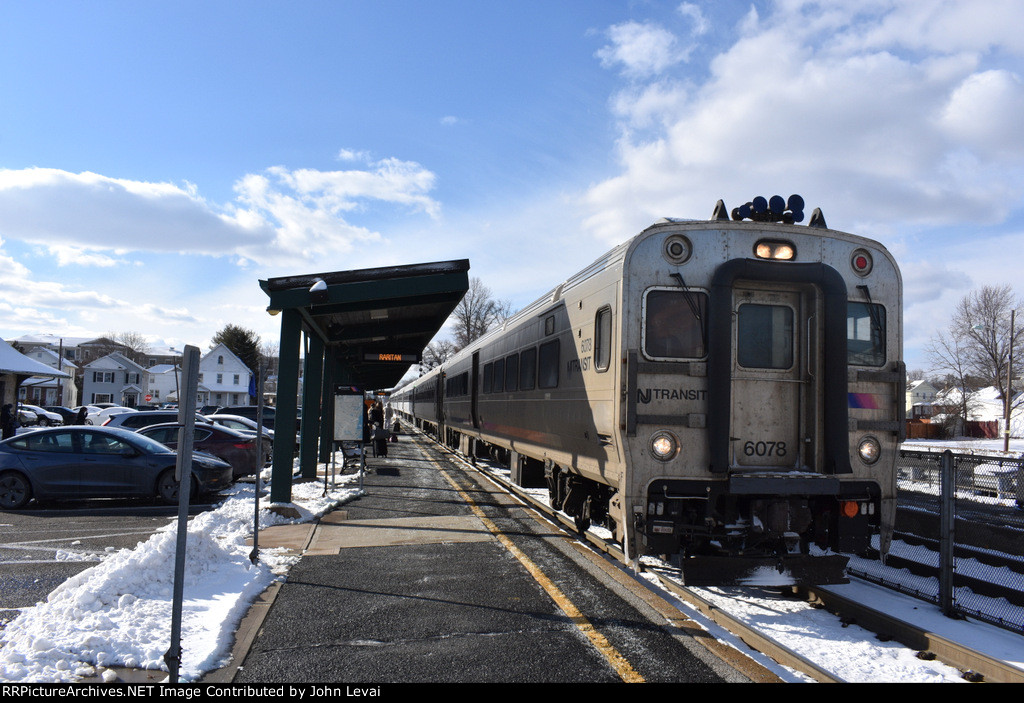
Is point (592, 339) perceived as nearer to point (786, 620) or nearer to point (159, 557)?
point (786, 620)

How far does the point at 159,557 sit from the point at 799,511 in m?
5.82

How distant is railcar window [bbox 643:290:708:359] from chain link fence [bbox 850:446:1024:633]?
2354mm

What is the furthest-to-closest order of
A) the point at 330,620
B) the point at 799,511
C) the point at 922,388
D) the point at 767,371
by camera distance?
the point at 922,388 → the point at 767,371 → the point at 799,511 → the point at 330,620

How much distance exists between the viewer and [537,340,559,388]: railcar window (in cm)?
917

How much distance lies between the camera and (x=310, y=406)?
13805mm

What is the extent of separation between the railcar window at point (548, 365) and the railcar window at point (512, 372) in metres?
1.83

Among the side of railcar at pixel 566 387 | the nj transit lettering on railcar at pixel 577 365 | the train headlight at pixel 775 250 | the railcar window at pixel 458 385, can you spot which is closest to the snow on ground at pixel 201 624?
the side of railcar at pixel 566 387

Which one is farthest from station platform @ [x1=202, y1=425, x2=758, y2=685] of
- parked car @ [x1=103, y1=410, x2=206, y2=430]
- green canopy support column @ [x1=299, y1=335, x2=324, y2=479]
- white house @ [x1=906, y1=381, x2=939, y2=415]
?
white house @ [x1=906, y1=381, x2=939, y2=415]

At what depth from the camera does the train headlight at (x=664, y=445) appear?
6086 millimetres

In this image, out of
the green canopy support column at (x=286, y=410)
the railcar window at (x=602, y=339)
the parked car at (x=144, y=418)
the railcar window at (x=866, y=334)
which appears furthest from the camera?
the parked car at (x=144, y=418)

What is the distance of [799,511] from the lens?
19.8 ft

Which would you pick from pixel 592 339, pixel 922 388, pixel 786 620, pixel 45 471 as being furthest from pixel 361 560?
pixel 922 388

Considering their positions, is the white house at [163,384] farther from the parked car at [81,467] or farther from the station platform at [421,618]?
the station platform at [421,618]

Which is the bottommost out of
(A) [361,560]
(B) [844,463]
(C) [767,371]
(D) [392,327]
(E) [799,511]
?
(A) [361,560]
